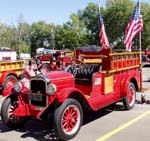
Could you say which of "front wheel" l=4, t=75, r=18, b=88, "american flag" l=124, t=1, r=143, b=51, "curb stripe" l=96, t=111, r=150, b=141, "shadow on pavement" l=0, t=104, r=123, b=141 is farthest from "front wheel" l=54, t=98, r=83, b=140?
"front wheel" l=4, t=75, r=18, b=88

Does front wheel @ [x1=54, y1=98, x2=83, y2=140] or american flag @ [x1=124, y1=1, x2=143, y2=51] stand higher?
american flag @ [x1=124, y1=1, x2=143, y2=51]

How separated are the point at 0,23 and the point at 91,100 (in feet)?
257

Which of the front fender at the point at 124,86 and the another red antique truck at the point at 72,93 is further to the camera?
the front fender at the point at 124,86

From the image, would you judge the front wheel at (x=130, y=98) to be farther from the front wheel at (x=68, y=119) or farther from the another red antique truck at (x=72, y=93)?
the front wheel at (x=68, y=119)

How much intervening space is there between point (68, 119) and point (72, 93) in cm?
55

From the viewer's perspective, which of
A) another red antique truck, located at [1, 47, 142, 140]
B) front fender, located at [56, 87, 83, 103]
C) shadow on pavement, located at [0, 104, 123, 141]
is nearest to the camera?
front fender, located at [56, 87, 83, 103]

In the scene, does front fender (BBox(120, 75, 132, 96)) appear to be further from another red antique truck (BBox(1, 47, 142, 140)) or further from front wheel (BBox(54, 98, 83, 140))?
front wheel (BBox(54, 98, 83, 140))

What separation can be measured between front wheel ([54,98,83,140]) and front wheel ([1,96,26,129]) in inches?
52.7

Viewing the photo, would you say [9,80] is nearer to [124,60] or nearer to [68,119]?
[124,60]

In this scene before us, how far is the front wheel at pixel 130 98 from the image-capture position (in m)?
9.64

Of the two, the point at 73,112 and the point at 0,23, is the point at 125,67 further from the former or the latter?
the point at 0,23

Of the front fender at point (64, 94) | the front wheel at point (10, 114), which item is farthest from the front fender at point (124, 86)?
the front wheel at point (10, 114)

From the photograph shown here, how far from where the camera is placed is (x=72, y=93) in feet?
23.9

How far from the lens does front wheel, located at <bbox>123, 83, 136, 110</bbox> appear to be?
964 centimetres
